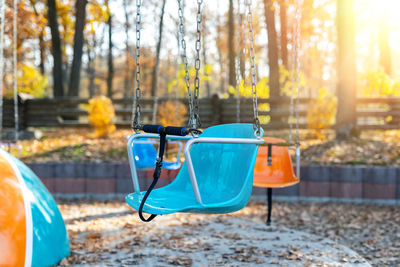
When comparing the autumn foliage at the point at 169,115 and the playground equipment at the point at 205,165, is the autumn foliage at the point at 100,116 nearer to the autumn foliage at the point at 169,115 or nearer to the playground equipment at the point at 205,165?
the autumn foliage at the point at 169,115

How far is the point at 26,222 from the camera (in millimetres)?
3189

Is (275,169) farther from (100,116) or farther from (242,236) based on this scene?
(100,116)

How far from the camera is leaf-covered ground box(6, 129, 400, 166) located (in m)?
6.81

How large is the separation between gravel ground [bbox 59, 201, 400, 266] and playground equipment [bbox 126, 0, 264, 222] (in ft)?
3.39

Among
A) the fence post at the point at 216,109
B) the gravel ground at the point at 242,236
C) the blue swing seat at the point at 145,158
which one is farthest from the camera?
the fence post at the point at 216,109

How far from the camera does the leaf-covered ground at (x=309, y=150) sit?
268 inches

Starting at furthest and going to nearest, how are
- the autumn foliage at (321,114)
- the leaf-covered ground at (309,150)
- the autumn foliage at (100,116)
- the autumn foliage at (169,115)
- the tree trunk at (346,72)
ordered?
the autumn foliage at (100,116), the autumn foliage at (321,114), the autumn foliage at (169,115), the tree trunk at (346,72), the leaf-covered ground at (309,150)

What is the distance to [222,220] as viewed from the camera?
5.21 meters

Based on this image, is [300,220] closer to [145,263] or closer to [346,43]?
[145,263]

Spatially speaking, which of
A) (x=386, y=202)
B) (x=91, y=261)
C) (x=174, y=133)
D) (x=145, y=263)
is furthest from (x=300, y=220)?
(x=174, y=133)

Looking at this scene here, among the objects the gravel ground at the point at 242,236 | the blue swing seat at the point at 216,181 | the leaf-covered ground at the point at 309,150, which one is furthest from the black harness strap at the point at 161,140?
the leaf-covered ground at the point at 309,150

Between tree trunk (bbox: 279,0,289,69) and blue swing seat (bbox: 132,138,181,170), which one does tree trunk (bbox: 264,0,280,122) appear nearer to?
tree trunk (bbox: 279,0,289,69)

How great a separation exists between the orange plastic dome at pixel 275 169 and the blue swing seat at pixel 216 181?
148 cm

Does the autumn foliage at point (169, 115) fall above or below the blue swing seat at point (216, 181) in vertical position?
above
